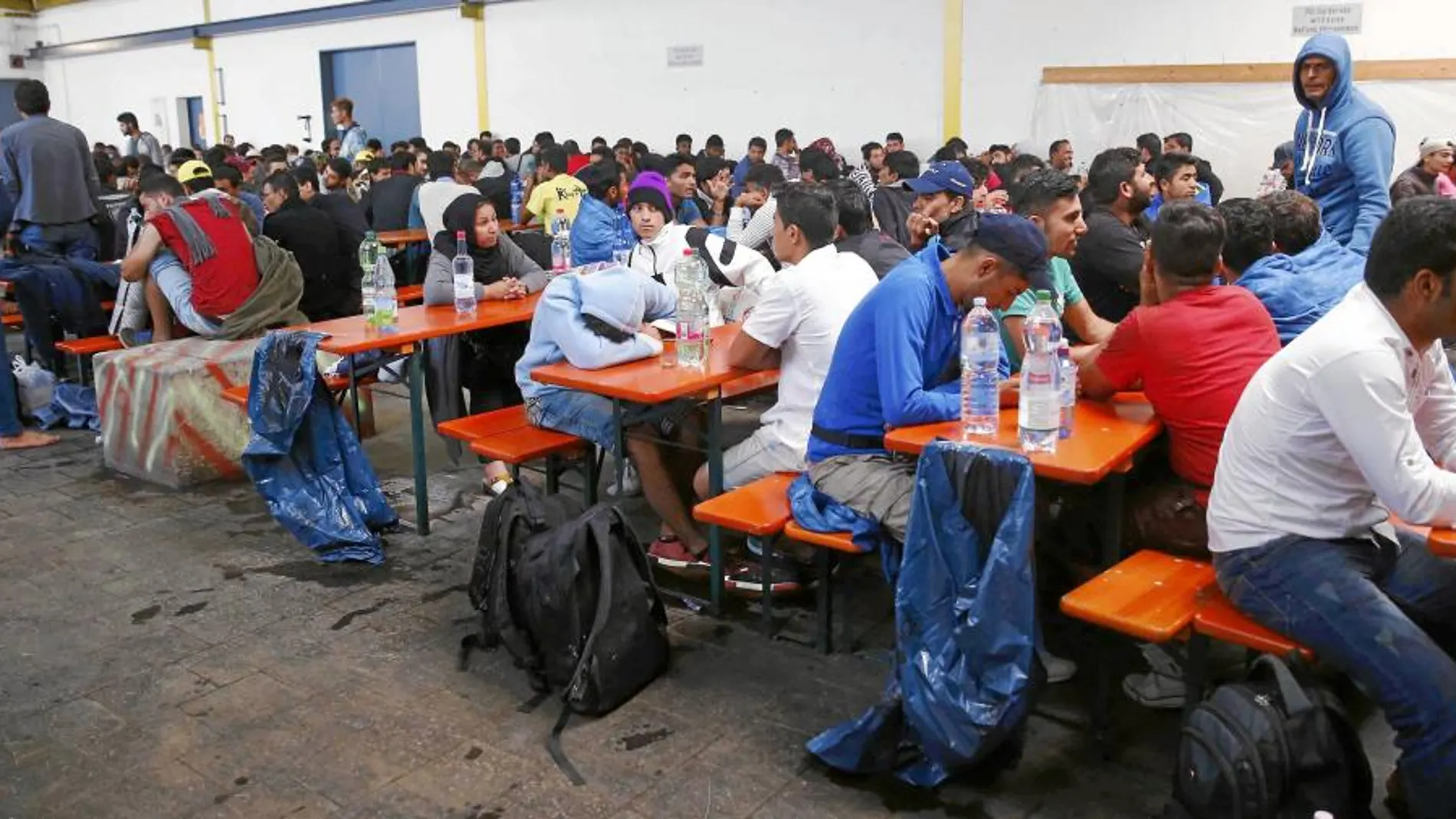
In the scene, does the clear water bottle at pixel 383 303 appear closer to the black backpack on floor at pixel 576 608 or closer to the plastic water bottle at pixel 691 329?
the plastic water bottle at pixel 691 329

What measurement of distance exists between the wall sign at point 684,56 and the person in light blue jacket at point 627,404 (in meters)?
9.50

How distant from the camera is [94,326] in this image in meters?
6.54

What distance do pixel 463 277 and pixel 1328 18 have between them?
7684 millimetres

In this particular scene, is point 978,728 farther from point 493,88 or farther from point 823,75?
point 493,88

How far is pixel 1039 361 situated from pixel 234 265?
4.02m

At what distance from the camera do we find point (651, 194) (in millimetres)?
5336

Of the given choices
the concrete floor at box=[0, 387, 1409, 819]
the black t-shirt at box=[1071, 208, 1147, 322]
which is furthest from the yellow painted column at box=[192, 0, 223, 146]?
the black t-shirt at box=[1071, 208, 1147, 322]

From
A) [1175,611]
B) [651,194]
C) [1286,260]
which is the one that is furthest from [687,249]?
[1175,611]

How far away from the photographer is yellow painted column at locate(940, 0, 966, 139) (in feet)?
36.9

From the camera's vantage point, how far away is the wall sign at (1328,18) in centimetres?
927

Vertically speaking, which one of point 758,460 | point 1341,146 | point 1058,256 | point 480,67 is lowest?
point 758,460

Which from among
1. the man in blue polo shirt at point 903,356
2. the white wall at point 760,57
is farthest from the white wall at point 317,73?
the man in blue polo shirt at point 903,356

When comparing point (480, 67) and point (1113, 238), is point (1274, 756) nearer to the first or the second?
point (1113, 238)

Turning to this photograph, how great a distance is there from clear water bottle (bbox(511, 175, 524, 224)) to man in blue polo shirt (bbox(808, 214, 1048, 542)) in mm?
6995
